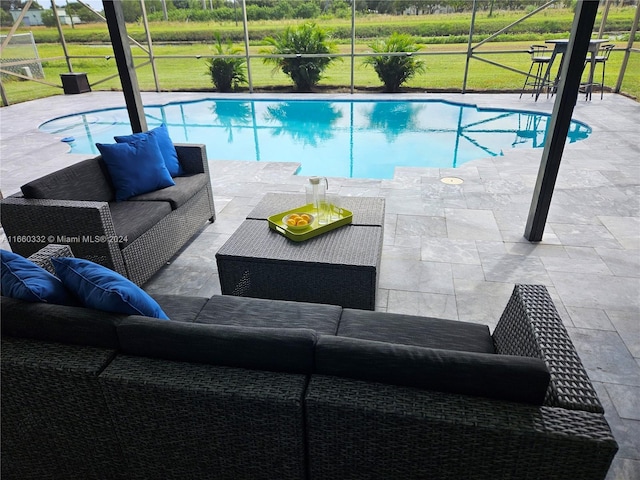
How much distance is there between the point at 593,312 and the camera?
2.54m

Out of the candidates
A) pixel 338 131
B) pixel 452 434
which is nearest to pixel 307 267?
pixel 452 434

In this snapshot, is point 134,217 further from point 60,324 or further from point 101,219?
point 60,324

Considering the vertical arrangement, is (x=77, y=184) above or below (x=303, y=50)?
below

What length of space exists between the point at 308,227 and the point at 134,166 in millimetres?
1508

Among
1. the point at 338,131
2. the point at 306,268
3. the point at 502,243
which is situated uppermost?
the point at 306,268

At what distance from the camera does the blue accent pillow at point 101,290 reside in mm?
1413

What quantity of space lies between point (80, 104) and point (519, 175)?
29.6ft

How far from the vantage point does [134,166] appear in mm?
3162

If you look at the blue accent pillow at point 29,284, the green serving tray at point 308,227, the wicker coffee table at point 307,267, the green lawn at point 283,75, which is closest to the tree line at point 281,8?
the green lawn at point 283,75

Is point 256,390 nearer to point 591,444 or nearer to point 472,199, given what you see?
point 591,444

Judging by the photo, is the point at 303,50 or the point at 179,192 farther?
the point at 303,50

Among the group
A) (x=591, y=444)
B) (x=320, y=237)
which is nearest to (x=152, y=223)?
(x=320, y=237)

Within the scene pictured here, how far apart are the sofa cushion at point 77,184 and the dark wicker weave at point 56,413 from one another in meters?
1.56

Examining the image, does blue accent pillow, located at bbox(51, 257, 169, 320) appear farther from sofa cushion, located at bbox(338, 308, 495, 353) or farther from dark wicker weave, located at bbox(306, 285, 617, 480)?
sofa cushion, located at bbox(338, 308, 495, 353)
